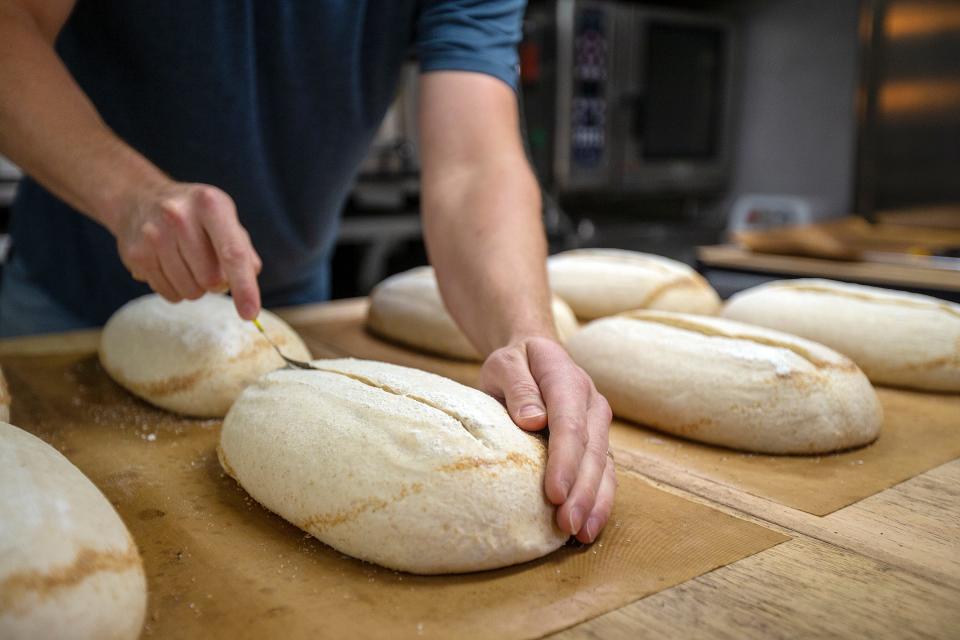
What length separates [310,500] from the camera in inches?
37.1

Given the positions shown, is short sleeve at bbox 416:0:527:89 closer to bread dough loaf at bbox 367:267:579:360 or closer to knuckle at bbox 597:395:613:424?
bread dough loaf at bbox 367:267:579:360

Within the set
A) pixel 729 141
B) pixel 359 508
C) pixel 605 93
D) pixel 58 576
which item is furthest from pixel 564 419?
pixel 729 141

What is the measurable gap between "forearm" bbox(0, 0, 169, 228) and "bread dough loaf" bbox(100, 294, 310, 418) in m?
0.30

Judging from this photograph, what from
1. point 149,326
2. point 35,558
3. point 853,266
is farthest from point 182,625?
point 853,266

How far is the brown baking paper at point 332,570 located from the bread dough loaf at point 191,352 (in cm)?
17

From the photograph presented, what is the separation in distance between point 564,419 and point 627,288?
1073 millimetres

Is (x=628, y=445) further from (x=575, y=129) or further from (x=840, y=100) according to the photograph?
(x=840, y=100)

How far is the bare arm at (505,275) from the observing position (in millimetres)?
926

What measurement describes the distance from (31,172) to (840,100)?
142 inches

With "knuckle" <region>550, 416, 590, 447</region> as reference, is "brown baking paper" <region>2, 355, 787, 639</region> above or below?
below

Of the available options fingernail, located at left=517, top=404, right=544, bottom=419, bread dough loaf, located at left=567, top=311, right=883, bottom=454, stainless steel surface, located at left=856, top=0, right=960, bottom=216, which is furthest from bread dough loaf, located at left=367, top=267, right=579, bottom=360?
stainless steel surface, located at left=856, top=0, right=960, bottom=216

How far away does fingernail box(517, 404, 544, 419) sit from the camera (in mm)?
980

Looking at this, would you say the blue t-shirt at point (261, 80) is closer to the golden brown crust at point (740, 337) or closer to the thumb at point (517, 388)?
the golden brown crust at point (740, 337)

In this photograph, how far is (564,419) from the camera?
94cm
